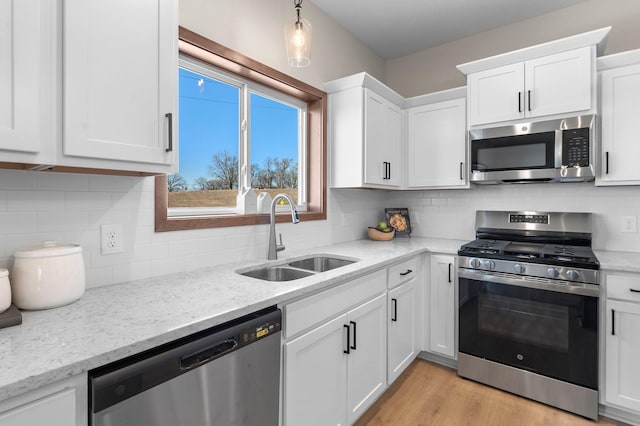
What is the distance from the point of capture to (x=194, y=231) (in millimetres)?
1796

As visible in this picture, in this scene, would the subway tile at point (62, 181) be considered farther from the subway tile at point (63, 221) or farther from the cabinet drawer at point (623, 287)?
the cabinet drawer at point (623, 287)

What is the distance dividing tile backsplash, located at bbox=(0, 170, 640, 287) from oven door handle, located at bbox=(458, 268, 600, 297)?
Result: 0.72 metres

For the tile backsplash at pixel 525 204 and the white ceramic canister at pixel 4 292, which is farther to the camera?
Answer: the tile backsplash at pixel 525 204

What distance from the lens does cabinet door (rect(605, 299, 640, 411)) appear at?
6.38 ft

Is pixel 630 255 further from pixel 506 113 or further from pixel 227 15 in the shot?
pixel 227 15

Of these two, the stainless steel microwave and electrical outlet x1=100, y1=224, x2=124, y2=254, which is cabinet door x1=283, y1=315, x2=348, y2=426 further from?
the stainless steel microwave

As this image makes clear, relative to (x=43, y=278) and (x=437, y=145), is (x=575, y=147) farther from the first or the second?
(x=43, y=278)

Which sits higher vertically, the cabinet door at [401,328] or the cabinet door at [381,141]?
the cabinet door at [381,141]

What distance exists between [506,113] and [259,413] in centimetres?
254

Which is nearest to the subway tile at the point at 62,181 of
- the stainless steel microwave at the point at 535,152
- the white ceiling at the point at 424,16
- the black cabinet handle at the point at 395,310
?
the black cabinet handle at the point at 395,310

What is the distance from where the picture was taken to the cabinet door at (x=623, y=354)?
1944 millimetres

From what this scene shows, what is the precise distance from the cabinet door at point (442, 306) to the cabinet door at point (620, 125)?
1.17 metres

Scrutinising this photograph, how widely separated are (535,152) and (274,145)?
190 cm

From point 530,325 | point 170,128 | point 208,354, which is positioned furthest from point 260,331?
point 530,325
